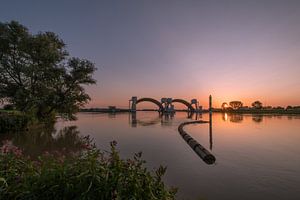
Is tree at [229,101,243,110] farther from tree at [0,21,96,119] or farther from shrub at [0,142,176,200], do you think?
shrub at [0,142,176,200]

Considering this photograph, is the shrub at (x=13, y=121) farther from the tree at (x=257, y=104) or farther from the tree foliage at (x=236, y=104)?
the tree at (x=257, y=104)

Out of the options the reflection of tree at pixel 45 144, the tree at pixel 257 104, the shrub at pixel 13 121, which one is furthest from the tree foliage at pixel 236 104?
the reflection of tree at pixel 45 144

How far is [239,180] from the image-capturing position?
25.0 ft

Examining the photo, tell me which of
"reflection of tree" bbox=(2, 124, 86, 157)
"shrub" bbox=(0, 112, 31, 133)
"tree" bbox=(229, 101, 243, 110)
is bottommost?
"reflection of tree" bbox=(2, 124, 86, 157)

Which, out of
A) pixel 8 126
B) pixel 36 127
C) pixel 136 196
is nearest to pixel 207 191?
pixel 136 196

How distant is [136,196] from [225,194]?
4.56 metres

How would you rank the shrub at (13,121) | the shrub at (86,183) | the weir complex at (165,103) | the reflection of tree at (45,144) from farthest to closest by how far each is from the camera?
1. the weir complex at (165,103)
2. the shrub at (13,121)
3. the reflection of tree at (45,144)
4. the shrub at (86,183)

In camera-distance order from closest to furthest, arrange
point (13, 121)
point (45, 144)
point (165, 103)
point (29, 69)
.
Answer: point (45, 144), point (13, 121), point (29, 69), point (165, 103)

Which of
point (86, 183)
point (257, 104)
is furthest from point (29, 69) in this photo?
point (257, 104)

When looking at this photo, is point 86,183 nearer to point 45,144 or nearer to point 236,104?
point 45,144

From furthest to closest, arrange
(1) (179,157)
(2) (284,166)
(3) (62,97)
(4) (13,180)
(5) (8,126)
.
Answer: (3) (62,97)
(5) (8,126)
(1) (179,157)
(2) (284,166)
(4) (13,180)

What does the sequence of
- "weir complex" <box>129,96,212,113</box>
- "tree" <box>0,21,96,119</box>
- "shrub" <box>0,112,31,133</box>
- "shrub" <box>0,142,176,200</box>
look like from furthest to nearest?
1. "weir complex" <box>129,96,212,113</box>
2. "tree" <box>0,21,96,119</box>
3. "shrub" <box>0,112,31,133</box>
4. "shrub" <box>0,142,176,200</box>

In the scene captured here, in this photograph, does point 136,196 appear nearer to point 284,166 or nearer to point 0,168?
point 0,168

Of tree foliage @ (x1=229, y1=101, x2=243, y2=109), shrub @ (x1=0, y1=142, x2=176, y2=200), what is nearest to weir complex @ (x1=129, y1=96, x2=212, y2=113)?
tree foliage @ (x1=229, y1=101, x2=243, y2=109)
